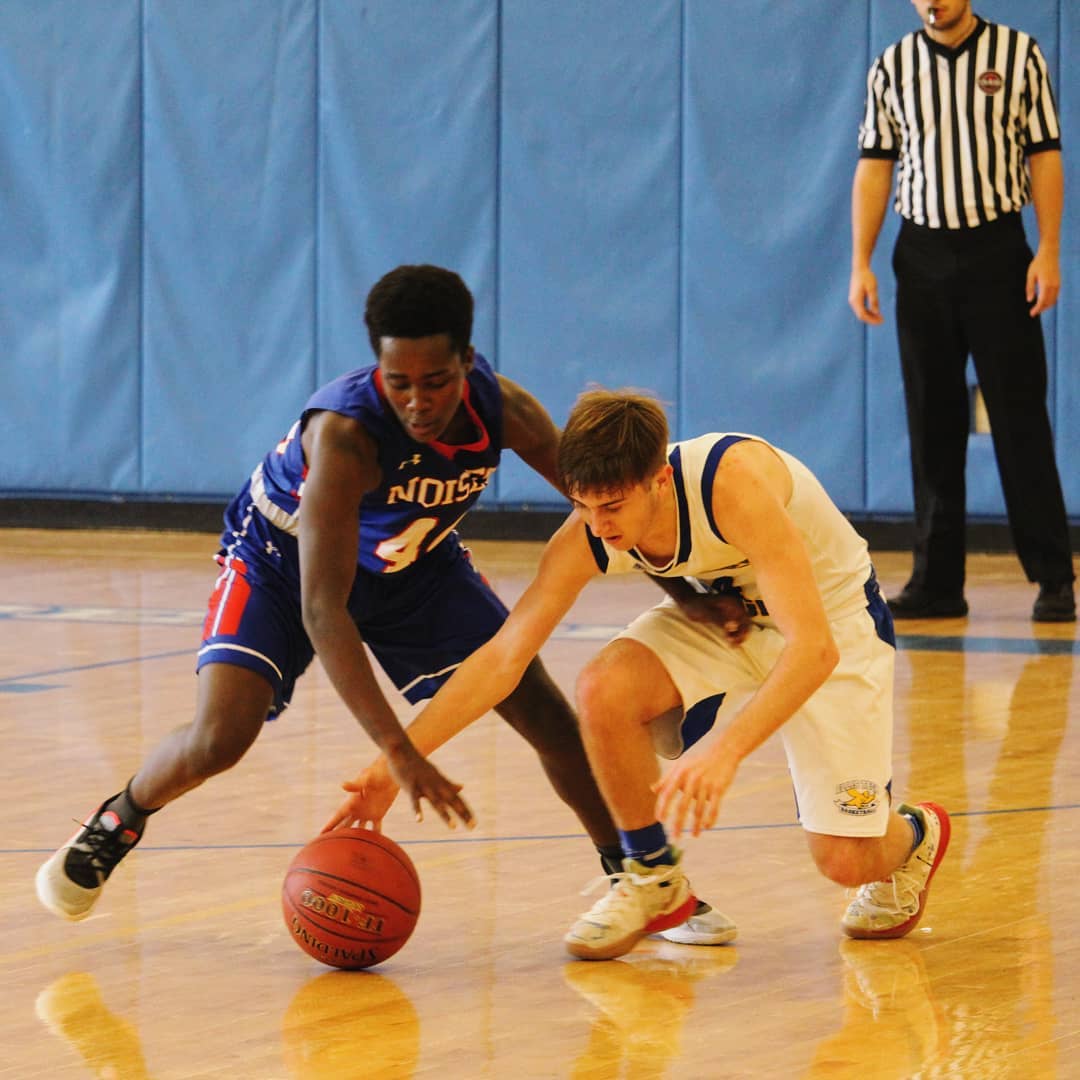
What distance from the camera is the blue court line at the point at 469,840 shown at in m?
4.07

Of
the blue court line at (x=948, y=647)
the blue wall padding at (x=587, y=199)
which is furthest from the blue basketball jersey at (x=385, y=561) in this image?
the blue wall padding at (x=587, y=199)

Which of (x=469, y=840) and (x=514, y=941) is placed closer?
(x=514, y=941)

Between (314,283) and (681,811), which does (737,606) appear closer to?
(681,811)

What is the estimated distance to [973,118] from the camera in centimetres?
707

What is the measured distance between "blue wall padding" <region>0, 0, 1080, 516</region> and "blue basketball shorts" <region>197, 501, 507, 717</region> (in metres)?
5.83

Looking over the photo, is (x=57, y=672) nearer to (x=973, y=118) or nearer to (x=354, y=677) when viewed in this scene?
(x=354, y=677)

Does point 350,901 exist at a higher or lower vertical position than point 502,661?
lower

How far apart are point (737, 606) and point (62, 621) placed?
15.2 feet

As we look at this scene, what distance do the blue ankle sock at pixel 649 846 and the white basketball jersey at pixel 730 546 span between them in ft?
1.31

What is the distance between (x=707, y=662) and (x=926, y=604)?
13.5 ft

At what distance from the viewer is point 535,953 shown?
3363mm

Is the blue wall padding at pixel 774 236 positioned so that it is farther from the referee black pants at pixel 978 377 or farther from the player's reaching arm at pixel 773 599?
the player's reaching arm at pixel 773 599

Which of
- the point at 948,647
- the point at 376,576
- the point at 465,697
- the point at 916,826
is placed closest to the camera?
the point at 465,697

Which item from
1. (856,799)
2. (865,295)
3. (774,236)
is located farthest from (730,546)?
(774,236)
